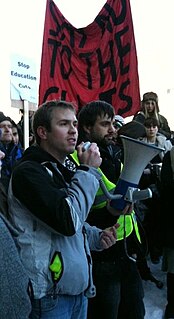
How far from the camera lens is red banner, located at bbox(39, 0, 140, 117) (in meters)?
4.33

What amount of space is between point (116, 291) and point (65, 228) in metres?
0.85

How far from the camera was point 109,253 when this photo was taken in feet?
7.07

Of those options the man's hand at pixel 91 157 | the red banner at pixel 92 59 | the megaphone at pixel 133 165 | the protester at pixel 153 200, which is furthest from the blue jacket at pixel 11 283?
the red banner at pixel 92 59

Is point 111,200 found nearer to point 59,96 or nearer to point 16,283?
point 16,283

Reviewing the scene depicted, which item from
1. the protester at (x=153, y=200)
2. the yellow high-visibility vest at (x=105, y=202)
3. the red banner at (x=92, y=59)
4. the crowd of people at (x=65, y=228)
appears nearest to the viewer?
the crowd of people at (x=65, y=228)

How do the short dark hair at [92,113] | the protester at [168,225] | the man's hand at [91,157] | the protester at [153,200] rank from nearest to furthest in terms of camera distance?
the man's hand at [91,157]
the short dark hair at [92,113]
the protester at [168,225]
the protester at [153,200]

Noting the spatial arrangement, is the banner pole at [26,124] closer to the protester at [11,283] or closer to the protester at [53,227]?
the protester at [53,227]

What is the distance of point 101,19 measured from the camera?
4629 mm

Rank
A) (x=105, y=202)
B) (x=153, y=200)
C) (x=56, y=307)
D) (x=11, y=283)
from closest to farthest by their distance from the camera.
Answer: (x=11, y=283)
(x=56, y=307)
(x=105, y=202)
(x=153, y=200)

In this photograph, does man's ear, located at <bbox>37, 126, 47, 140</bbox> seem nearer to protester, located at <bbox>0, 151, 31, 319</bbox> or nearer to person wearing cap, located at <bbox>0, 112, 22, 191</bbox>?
protester, located at <bbox>0, 151, 31, 319</bbox>

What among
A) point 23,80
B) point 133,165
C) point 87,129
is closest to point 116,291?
point 133,165

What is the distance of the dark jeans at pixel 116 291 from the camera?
2.11 m

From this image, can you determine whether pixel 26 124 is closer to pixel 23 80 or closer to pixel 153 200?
pixel 23 80

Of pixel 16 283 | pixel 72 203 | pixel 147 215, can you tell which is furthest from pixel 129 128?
pixel 16 283
